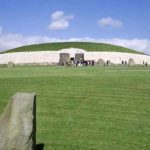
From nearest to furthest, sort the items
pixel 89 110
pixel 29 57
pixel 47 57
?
pixel 89 110 → pixel 47 57 → pixel 29 57

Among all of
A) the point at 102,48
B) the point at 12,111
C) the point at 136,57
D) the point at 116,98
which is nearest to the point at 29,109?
the point at 12,111

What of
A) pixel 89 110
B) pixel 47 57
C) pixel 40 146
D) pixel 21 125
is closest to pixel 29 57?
pixel 47 57

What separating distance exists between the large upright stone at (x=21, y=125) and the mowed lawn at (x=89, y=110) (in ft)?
6.45

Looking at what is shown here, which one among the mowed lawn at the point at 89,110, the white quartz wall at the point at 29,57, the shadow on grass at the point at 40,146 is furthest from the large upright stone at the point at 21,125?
the white quartz wall at the point at 29,57

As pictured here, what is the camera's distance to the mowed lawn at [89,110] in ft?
47.0

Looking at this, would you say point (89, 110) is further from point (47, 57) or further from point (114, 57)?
point (114, 57)

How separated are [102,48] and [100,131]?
8419cm

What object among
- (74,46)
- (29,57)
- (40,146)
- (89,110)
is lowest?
(40,146)

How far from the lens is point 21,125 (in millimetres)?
11891

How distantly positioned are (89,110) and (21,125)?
6021 mm

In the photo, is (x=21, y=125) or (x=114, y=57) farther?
(x=114, y=57)

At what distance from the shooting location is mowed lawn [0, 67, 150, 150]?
14.3 metres

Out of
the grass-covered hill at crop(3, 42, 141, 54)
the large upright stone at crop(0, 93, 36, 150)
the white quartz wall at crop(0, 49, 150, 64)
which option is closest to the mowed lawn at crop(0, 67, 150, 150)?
the large upright stone at crop(0, 93, 36, 150)

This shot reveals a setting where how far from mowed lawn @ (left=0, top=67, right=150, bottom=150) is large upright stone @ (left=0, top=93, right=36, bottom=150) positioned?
1.96 metres
